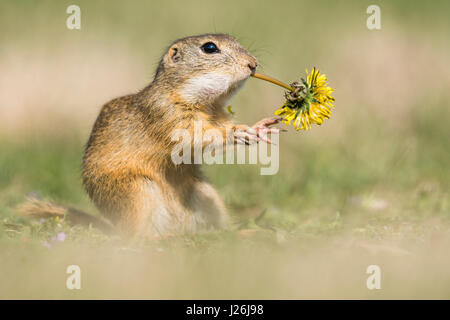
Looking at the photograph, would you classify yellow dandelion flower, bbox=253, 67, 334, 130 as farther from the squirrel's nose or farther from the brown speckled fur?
the brown speckled fur

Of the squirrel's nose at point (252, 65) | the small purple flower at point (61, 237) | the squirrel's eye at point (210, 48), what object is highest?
the squirrel's eye at point (210, 48)

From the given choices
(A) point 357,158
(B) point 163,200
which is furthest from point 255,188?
(B) point 163,200

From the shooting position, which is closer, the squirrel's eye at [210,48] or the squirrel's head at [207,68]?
the squirrel's head at [207,68]

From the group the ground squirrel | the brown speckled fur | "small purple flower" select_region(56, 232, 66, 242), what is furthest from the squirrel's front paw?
"small purple flower" select_region(56, 232, 66, 242)

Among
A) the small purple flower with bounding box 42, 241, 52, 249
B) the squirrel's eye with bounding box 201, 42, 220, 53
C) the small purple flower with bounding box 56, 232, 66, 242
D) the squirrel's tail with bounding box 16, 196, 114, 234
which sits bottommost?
the small purple flower with bounding box 42, 241, 52, 249

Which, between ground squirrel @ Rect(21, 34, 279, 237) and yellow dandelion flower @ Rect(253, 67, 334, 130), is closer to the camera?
yellow dandelion flower @ Rect(253, 67, 334, 130)

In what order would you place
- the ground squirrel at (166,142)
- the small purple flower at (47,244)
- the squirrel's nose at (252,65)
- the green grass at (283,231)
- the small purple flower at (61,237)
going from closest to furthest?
the green grass at (283,231) → the small purple flower at (47,244) → the small purple flower at (61,237) → the squirrel's nose at (252,65) → the ground squirrel at (166,142)

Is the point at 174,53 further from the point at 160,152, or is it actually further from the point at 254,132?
the point at 254,132

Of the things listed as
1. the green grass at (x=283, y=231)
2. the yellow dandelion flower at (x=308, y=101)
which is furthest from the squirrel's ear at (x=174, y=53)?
the green grass at (x=283, y=231)

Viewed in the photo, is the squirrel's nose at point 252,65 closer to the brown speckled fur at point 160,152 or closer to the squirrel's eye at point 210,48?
the brown speckled fur at point 160,152
